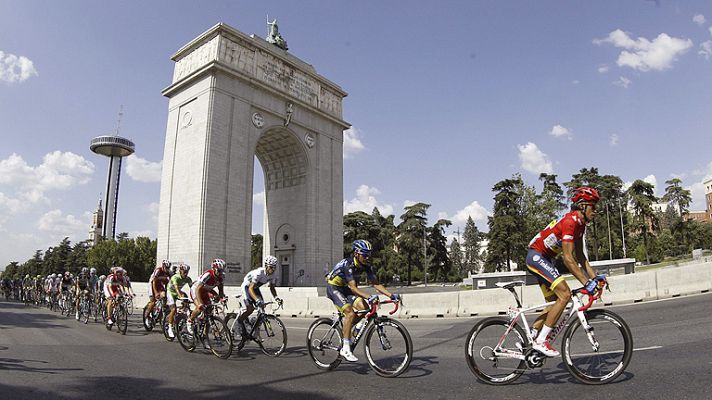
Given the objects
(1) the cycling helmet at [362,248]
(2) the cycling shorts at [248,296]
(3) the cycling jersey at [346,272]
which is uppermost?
(1) the cycling helmet at [362,248]

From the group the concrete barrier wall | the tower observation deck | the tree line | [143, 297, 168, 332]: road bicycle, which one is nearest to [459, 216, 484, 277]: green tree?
the tree line

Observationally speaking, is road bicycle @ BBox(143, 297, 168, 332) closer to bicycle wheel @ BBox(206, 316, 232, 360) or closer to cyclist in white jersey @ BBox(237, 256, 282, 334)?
bicycle wheel @ BBox(206, 316, 232, 360)

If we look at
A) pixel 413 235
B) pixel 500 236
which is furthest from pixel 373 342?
pixel 413 235

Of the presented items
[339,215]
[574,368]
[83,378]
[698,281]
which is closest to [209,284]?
[83,378]

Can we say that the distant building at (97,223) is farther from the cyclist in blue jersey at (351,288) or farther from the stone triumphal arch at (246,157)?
the cyclist in blue jersey at (351,288)

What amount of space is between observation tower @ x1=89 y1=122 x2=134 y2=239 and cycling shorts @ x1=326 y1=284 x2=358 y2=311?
14951 centimetres

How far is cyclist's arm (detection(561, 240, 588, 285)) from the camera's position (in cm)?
450

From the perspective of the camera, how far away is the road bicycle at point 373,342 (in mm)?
5582

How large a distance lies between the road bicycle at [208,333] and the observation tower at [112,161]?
479ft

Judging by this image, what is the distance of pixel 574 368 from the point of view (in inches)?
179

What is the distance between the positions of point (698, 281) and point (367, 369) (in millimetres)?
12126

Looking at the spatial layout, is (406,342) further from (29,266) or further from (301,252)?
(29,266)

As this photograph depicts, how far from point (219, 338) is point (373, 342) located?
3655 mm

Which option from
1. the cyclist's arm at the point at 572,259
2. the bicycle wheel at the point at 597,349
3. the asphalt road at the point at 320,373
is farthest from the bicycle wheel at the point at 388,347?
the cyclist's arm at the point at 572,259
